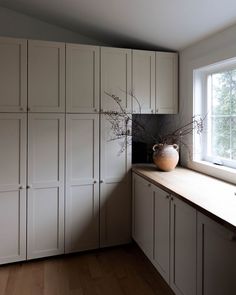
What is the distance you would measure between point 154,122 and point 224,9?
164 centimetres

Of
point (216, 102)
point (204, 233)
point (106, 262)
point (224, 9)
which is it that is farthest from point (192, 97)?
point (106, 262)

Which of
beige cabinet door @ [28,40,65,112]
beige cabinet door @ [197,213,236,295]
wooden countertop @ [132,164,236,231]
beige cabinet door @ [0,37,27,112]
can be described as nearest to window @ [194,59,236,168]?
wooden countertop @ [132,164,236,231]

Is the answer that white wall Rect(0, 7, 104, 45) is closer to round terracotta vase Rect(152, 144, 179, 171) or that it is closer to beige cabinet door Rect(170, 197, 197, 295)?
round terracotta vase Rect(152, 144, 179, 171)

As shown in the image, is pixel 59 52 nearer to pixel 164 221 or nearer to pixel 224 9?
pixel 224 9

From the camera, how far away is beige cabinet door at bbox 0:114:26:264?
8.02 ft

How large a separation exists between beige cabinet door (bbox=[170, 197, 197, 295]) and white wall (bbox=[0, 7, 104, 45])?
7.24 ft

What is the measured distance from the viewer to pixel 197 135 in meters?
2.73

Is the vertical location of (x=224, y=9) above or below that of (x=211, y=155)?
above

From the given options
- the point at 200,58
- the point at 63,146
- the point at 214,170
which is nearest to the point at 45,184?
the point at 63,146

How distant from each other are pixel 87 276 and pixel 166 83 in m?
2.05

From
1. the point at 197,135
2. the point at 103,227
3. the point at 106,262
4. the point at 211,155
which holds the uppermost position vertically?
the point at 197,135

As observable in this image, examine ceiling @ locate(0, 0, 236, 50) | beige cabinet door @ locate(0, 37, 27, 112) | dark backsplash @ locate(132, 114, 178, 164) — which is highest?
ceiling @ locate(0, 0, 236, 50)

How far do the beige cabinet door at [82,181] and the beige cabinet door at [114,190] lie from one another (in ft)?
0.21

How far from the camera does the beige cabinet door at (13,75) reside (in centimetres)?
240
